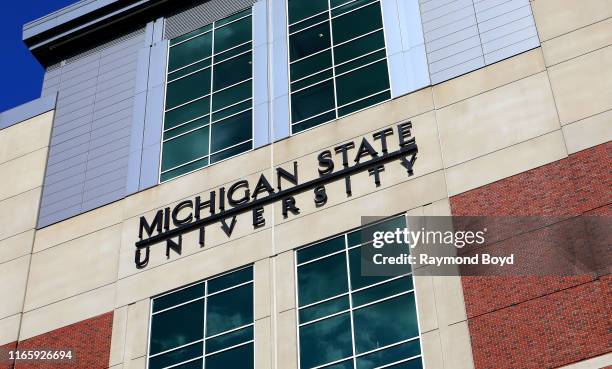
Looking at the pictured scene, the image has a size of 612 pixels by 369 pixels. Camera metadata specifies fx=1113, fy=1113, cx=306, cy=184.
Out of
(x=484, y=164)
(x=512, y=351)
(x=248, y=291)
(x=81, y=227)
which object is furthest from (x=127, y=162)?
(x=512, y=351)

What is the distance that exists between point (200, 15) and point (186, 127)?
5.33 metres

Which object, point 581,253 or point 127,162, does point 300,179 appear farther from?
point 581,253

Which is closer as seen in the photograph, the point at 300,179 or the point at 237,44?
the point at 300,179

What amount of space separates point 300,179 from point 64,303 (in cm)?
855

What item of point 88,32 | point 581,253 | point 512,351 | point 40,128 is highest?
point 88,32

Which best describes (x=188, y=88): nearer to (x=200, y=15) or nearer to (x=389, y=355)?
(x=200, y=15)

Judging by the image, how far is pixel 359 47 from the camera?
36406mm

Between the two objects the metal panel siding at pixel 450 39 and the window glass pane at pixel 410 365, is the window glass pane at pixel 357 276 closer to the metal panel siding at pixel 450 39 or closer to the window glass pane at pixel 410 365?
the window glass pane at pixel 410 365

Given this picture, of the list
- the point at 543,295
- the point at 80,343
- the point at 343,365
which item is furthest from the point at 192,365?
the point at 543,295

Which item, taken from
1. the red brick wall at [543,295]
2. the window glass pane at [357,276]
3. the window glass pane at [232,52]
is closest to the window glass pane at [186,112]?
the window glass pane at [232,52]

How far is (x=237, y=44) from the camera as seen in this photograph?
38969mm

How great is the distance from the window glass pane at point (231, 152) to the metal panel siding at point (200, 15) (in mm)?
6277

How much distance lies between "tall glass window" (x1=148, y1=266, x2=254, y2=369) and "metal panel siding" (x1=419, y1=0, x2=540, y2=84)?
890cm

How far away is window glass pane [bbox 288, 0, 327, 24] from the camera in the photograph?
38.3 metres
